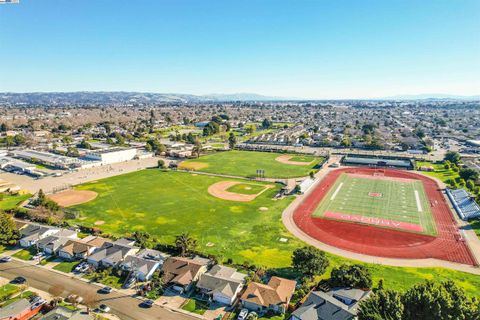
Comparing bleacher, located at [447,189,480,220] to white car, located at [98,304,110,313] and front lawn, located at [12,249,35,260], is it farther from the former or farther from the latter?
front lawn, located at [12,249,35,260]

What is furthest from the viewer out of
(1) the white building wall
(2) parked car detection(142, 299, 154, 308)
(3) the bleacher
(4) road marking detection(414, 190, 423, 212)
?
(1) the white building wall

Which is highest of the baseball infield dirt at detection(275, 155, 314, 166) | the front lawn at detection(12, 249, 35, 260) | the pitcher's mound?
the baseball infield dirt at detection(275, 155, 314, 166)

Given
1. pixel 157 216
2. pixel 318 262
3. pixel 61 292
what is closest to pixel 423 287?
pixel 318 262

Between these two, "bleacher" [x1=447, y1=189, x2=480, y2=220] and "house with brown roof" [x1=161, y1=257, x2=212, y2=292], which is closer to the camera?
"house with brown roof" [x1=161, y1=257, x2=212, y2=292]

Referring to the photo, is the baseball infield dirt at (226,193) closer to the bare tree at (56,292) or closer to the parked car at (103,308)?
the bare tree at (56,292)

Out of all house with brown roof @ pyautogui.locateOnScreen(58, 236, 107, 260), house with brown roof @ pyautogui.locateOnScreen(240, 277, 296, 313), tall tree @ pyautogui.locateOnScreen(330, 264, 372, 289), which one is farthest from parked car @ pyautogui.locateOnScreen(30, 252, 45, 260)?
tall tree @ pyautogui.locateOnScreen(330, 264, 372, 289)

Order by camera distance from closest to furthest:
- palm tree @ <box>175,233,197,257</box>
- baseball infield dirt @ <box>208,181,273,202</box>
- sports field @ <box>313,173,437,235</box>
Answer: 1. palm tree @ <box>175,233,197,257</box>
2. sports field @ <box>313,173,437,235</box>
3. baseball infield dirt @ <box>208,181,273,202</box>
